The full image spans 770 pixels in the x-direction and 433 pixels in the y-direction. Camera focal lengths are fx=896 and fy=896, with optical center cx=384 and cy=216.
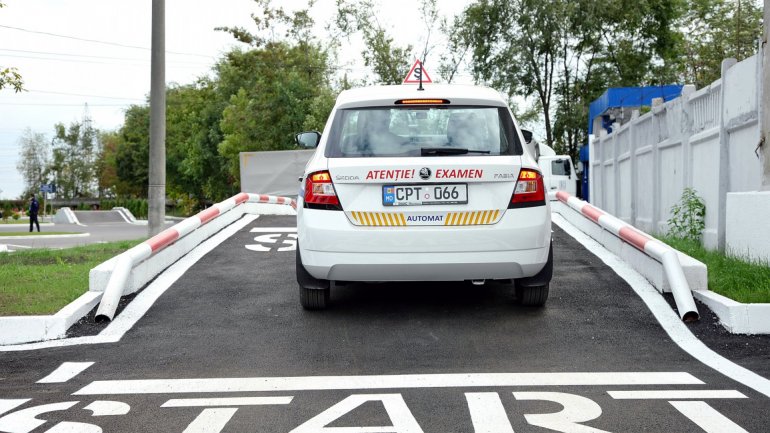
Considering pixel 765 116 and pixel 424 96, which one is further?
pixel 765 116

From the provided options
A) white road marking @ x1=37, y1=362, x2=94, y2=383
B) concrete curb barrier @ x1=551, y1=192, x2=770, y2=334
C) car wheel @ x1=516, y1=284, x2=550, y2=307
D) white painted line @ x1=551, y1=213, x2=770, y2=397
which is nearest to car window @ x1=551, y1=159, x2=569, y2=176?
white painted line @ x1=551, y1=213, x2=770, y2=397

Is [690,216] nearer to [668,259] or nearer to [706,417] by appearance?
[668,259]

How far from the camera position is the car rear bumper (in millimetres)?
6484

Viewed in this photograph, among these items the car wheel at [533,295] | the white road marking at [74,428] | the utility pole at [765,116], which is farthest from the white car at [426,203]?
the utility pole at [765,116]

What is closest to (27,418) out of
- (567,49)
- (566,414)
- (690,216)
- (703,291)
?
(566,414)

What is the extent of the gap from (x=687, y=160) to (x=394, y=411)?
9.20 m

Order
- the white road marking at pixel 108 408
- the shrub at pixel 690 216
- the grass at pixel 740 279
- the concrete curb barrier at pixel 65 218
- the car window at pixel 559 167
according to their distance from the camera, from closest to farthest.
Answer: the white road marking at pixel 108 408 < the grass at pixel 740 279 < the shrub at pixel 690 216 < the car window at pixel 559 167 < the concrete curb barrier at pixel 65 218

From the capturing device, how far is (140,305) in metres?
7.91

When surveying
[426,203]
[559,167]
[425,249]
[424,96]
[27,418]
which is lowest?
[27,418]

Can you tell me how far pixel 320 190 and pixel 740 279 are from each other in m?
3.87

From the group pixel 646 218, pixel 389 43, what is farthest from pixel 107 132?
pixel 646 218

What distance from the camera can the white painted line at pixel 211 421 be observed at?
4.46m

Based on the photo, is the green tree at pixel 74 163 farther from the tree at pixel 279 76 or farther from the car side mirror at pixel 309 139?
the car side mirror at pixel 309 139

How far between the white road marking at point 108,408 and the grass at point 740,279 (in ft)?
15.7
